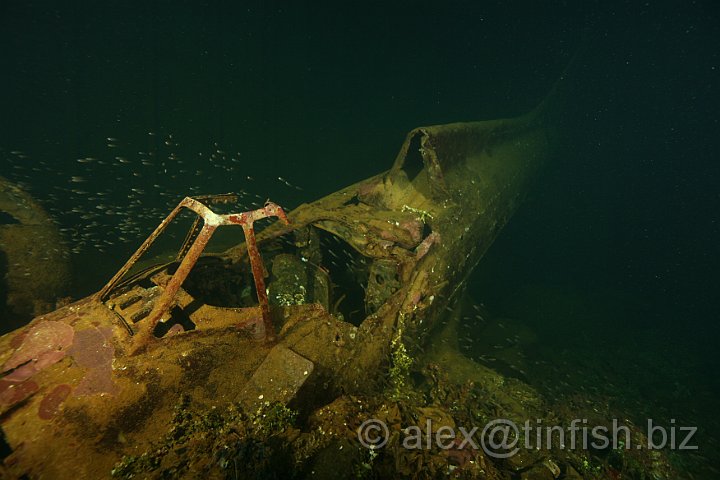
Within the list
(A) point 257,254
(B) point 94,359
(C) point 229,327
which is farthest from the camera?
(C) point 229,327

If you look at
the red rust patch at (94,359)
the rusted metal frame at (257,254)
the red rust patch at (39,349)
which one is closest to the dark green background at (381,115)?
the red rust patch at (39,349)

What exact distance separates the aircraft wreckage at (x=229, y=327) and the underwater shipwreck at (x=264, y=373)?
0.04 feet

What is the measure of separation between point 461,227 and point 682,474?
444cm

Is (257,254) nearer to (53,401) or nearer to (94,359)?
(94,359)

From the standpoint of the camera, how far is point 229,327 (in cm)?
244

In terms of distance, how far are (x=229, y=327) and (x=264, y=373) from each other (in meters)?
0.61

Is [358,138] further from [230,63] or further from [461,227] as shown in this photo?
[461,227]

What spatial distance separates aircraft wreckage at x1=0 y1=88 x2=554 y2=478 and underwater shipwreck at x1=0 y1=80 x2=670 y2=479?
0.04 ft

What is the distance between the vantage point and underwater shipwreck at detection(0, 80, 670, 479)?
1668 millimetres

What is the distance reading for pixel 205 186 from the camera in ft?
38.0

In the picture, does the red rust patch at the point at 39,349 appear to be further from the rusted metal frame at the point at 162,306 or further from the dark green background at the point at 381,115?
the dark green background at the point at 381,115

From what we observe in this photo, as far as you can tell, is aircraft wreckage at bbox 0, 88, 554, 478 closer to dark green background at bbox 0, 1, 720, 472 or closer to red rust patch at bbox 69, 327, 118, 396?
red rust patch at bbox 69, 327, 118, 396

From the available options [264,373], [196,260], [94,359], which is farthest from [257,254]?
[94,359]

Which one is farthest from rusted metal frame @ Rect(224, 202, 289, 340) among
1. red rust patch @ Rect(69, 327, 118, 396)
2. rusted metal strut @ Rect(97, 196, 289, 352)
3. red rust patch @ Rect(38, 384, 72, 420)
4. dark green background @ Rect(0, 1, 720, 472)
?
dark green background @ Rect(0, 1, 720, 472)
